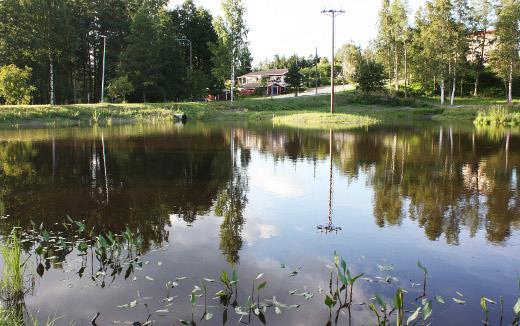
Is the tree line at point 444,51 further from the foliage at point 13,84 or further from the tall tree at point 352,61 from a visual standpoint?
the foliage at point 13,84

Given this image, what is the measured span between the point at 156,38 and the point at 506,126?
4672 cm

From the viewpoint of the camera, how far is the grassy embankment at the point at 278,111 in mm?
47688

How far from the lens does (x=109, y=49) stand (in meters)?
73.9

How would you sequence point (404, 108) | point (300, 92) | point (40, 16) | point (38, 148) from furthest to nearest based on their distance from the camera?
point (300, 92) < point (404, 108) < point (40, 16) < point (38, 148)

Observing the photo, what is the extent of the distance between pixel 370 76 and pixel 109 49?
4037 centimetres

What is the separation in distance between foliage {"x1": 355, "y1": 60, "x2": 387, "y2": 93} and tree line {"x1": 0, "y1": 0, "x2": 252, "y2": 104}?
17636 millimetres

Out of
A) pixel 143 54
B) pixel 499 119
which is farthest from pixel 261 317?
pixel 143 54

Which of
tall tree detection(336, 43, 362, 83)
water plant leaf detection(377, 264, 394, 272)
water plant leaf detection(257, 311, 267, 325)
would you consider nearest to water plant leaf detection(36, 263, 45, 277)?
water plant leaf detection(257, 311, 267, 325)

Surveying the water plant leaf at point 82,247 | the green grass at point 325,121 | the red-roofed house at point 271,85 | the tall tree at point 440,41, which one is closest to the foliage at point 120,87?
the green grass at point 325,121

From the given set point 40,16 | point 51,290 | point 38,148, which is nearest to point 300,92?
point 40,16

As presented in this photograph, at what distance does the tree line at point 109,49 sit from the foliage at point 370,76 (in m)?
17.6

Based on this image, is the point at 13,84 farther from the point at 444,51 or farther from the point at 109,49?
the point at 444,51

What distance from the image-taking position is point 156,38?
67.2 m

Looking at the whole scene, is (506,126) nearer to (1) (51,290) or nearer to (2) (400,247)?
(2) (400,247)
